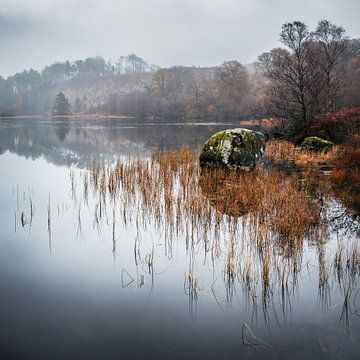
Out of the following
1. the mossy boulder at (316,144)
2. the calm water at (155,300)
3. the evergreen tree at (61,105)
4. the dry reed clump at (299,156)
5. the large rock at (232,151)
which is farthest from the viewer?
the evergreen tree at (61,105)

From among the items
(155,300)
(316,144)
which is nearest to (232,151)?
(316,144)

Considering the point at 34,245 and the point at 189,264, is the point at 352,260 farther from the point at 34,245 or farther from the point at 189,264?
the point at 34,245

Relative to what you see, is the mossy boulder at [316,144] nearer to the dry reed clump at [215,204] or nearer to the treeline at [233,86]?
the treeline at [233,86]

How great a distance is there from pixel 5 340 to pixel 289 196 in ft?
24.2

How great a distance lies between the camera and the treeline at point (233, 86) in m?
24.3

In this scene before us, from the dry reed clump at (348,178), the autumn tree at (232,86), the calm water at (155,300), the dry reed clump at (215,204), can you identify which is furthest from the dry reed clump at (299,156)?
the autumn tree at (232,86)

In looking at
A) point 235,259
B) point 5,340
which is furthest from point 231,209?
point 5,340

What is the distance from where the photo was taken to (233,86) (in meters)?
71.8

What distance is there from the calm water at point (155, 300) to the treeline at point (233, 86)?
60.7ft

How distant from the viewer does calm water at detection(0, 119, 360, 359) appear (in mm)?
3867

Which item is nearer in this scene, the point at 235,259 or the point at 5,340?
the point at 5,340

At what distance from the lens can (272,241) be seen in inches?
260

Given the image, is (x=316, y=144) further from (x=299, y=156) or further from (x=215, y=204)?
(x=215, y=204)

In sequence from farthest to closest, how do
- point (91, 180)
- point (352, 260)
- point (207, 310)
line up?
point (91, 180)
point (352, 260)
point (207, 310)
